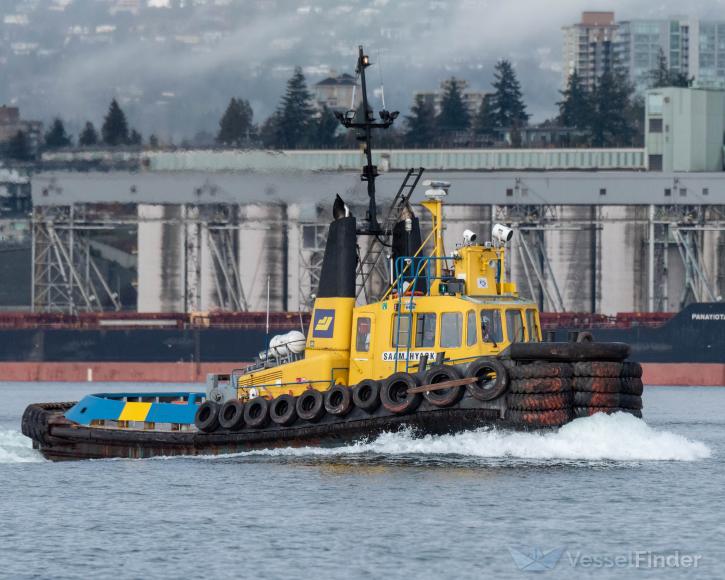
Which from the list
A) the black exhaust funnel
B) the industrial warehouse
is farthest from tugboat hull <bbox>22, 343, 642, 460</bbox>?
the industrial warehouse

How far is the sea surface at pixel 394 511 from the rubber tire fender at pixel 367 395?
1.96ft

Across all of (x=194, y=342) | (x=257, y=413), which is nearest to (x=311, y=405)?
(x=257, y=413)

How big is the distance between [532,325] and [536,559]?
325 inches

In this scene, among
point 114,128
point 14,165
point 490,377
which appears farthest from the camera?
point 114,128

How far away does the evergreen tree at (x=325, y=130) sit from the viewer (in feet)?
349

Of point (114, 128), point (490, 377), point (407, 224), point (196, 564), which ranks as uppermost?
point (114, 128)

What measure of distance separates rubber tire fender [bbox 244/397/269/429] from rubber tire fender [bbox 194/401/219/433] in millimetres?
656

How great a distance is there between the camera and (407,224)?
31.4 metres

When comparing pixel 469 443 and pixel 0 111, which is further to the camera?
pixel 0 111

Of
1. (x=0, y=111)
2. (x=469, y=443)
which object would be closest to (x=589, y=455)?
(x=469, y=443)

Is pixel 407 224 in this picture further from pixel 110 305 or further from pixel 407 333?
pixel 110 305

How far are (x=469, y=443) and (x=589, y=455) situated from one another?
2078mm

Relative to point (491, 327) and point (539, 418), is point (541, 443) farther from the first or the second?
point (491, 327)

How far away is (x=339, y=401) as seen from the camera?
2927 cm
